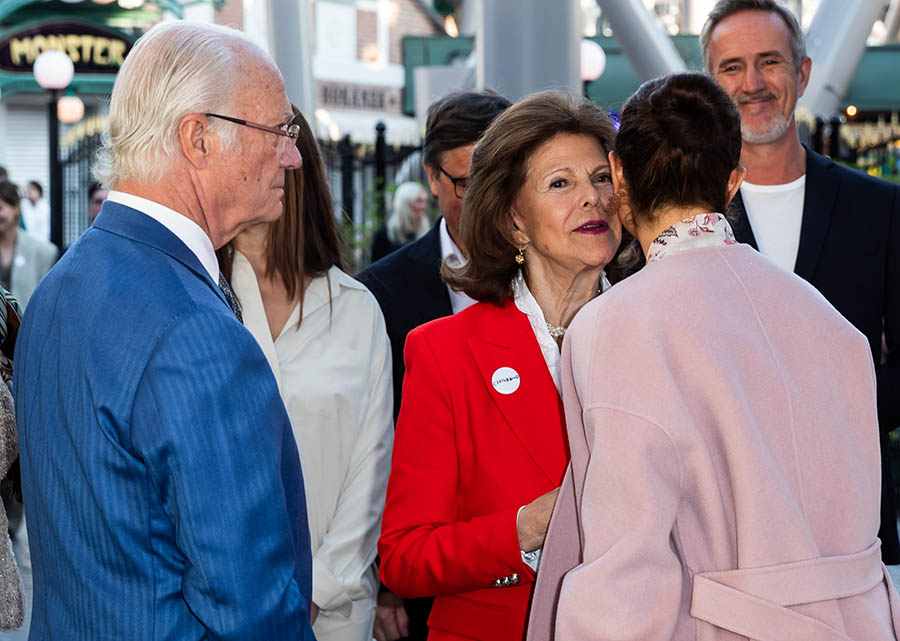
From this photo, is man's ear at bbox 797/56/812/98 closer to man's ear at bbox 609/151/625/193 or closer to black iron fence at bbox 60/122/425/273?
man's ear at bbox 609/151/625/193

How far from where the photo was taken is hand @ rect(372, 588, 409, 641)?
3250mm

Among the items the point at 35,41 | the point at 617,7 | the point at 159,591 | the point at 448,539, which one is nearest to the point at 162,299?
the point at 159,591

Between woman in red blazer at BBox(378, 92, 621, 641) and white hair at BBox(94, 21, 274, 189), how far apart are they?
0.94 m

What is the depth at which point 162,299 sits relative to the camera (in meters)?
1.81

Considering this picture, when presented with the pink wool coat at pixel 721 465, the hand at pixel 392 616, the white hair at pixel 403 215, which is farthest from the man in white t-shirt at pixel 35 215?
the pink wool coat at pixel 721 465

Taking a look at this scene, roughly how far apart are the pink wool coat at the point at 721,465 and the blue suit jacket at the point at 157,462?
19.8 inches

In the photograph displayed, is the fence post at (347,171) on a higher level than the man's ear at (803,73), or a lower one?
lower

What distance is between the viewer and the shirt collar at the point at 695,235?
6.53 ft

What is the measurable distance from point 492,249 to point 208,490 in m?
1.29

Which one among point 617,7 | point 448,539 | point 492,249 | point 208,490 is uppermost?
point 617,7

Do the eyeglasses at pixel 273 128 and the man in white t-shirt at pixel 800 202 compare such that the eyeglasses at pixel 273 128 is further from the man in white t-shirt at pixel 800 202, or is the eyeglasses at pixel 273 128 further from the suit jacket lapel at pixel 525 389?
the man in white t-shirt at pixel 800 202

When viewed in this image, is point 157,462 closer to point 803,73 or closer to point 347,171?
point 803,73

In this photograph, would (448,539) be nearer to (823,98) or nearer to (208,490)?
(208,490)

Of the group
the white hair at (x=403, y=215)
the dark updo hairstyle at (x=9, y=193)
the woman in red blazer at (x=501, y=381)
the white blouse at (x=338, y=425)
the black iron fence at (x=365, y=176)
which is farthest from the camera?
the black iron fence at (x=365, y=176)
